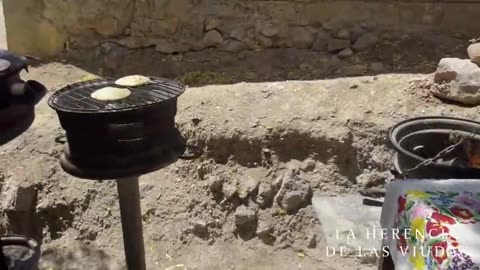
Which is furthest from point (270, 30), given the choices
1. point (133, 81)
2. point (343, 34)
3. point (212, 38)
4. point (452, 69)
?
point (133, 81)

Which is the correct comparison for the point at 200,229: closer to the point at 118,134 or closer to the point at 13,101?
the point at 118,134

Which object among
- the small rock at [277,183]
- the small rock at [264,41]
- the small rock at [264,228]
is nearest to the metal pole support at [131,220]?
the small rock at [264,228]

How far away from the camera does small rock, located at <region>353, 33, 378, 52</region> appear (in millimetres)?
5531

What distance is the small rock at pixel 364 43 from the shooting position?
553cm

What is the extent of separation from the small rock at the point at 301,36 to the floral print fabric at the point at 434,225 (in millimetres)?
3823

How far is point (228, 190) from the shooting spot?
12.8ft

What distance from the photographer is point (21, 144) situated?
4168 millimetres

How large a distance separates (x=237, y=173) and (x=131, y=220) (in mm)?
1473

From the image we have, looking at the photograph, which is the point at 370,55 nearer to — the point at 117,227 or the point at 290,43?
the point at 290,43

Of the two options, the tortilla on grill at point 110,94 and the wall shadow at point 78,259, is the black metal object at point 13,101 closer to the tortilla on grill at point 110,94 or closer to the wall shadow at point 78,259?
the tortilla on grill at point 110,94

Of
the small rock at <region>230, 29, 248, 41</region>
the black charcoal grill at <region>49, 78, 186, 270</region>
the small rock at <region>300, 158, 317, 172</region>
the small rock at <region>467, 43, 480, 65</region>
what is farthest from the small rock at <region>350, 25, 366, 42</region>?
the black charcoal grill at <region>49, 78, 186, 270</region>

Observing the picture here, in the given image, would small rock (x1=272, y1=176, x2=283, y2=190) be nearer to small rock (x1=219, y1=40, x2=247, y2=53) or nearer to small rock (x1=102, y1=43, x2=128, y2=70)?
small rock (x1=219, y1=40, x2=247, y2=53)

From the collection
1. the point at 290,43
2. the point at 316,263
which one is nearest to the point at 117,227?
the point at 316,263

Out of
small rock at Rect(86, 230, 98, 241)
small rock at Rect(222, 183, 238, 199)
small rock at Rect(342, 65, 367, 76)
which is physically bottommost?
small rock at Rect(86, 230, 98, 241)
